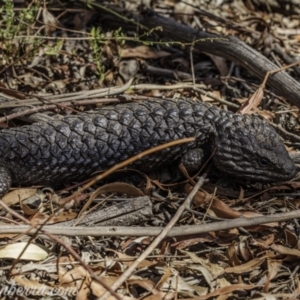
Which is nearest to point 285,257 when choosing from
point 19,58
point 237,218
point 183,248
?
point 237,218

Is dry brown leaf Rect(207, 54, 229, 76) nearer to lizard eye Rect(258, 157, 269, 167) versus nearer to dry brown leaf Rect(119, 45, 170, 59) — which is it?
dry brown leaf Rect(119, 45, 170, 59)

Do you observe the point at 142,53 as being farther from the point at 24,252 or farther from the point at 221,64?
the point at 24,252

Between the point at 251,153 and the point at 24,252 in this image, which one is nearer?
the point at 24,252

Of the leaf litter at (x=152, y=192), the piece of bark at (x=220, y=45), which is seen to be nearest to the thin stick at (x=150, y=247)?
the leaf litter at (x=152, y=192)

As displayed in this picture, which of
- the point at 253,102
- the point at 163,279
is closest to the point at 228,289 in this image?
the point at 163,279

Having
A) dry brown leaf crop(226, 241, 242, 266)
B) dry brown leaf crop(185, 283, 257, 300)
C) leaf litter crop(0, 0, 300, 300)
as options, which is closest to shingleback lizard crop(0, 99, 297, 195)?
leaf litter crop(0, 0, 300, 300)

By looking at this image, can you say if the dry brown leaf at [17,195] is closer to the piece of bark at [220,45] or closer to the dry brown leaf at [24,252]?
the dry brown leaf at [24,252]
